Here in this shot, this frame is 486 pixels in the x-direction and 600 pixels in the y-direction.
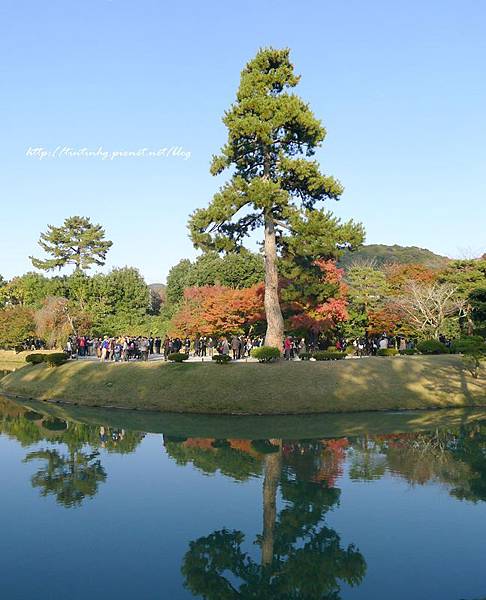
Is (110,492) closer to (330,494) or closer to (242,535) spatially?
(242,535)

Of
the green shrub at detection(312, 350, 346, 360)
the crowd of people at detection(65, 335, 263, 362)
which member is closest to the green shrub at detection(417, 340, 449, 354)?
the green shrub at detection(312, 350, 346, 360)

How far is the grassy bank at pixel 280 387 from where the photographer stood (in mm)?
29156

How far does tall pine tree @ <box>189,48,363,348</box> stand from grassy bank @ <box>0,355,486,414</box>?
5.42 metres

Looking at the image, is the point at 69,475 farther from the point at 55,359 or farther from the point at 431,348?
the point at 431,348

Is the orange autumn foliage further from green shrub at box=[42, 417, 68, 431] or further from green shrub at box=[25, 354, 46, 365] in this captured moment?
green shrub at box=[42, 417, 68, 431]

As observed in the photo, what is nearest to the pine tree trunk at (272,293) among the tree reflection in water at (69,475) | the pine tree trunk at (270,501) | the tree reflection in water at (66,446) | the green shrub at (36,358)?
the tree reflection in water at (66,446)

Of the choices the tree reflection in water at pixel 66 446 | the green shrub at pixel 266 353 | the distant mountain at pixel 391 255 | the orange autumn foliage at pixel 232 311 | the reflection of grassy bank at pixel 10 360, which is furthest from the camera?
the distant mountain at pixel 391 255

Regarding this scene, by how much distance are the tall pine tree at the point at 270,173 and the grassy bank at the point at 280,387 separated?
542 centimetres

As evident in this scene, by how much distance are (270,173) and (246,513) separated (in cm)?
2601

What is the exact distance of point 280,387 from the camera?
97.4 ft

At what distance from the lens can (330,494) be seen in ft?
51.1

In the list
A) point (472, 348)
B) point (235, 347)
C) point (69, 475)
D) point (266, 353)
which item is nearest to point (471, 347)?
point (472, 348)

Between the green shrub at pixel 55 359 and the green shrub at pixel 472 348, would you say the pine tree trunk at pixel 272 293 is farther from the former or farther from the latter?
the green shrub at pixel 55 359

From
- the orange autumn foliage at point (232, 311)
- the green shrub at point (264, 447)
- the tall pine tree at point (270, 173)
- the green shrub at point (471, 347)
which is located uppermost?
the tall pine tree at point (270, 173)
